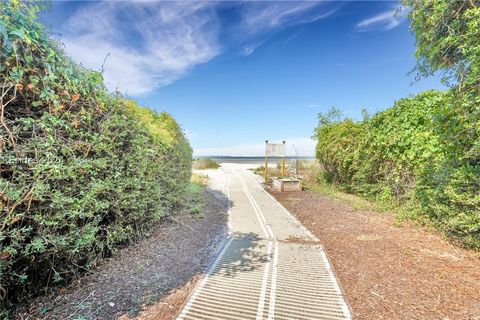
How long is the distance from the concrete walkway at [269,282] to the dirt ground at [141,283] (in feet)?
0.88

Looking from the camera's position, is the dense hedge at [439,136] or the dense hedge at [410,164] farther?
the dense hedge at [410,164]

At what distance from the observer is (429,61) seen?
18.1ft

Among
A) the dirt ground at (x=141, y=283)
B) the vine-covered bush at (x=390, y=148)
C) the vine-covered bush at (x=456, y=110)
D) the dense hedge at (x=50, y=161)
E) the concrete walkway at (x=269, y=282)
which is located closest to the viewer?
the dense hedge at (x=50, y=161)

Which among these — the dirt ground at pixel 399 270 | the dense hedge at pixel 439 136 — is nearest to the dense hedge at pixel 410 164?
the dense hedge at pixel 439 136

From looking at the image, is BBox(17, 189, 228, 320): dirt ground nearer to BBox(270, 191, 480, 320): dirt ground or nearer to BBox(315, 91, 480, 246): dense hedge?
BBox(270, 191, 480, 320): dirt ground

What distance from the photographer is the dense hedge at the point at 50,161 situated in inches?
87.0

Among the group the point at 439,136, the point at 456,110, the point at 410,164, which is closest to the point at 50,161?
the point at 456,110

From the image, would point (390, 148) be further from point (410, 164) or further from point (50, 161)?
point (50, 161)

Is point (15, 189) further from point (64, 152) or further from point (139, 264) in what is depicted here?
point (139, 264)

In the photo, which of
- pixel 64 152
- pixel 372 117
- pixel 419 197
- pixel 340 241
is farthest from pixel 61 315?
pixel 372 117

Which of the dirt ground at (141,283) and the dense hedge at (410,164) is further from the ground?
the dense hedge at (410,164)

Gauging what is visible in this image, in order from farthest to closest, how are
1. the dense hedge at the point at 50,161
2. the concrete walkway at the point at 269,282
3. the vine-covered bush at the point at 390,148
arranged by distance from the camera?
the vine-covered bush at the point at 390,148
the concrete walkway at the point at 269,282
the dense hedge at the point at 50,161

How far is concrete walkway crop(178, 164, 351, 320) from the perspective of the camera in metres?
2.87

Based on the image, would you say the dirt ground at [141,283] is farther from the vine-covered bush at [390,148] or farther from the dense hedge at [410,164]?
the vine-covered bush at [390,148]
